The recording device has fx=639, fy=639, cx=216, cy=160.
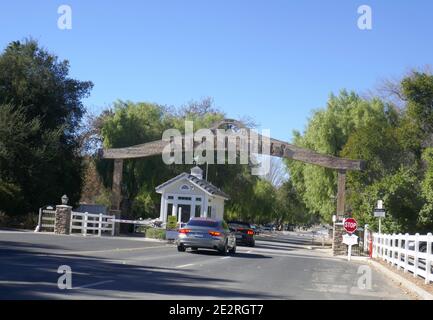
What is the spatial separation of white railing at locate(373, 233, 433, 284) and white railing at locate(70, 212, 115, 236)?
1606 cm

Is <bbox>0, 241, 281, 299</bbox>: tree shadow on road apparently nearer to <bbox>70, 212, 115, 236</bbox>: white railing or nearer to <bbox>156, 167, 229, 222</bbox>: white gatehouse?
<bbox>70, 212, 115, 236</bbox>: white railing

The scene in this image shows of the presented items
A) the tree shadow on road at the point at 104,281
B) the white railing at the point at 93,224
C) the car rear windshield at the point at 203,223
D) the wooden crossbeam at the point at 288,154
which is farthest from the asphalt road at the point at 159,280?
the wooden crossbeam at the point at 288,154

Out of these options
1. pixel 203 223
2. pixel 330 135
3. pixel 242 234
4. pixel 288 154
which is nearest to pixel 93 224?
pixel 242 234

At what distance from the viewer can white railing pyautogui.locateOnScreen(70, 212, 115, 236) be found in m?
37.5

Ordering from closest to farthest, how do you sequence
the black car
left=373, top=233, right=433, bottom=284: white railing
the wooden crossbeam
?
1. left=373, top=233, right=433, bottom=284: white railing
2. the wooden crossbeam
3. the black car

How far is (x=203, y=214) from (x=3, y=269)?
3033 centimetres

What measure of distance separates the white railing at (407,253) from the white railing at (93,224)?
16.1 m

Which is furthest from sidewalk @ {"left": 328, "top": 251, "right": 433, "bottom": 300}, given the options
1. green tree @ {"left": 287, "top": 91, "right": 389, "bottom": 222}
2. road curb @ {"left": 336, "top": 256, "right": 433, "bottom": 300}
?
green tree @ {"left": 287, "top": 91, "right": 389, "bottom": 222}

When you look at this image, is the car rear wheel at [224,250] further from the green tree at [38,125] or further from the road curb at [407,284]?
the green tree at [38,125]

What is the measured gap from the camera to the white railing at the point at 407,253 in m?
16.5

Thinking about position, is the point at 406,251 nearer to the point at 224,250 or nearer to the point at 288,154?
the point at 224,250

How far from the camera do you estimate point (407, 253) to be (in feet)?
65.8
